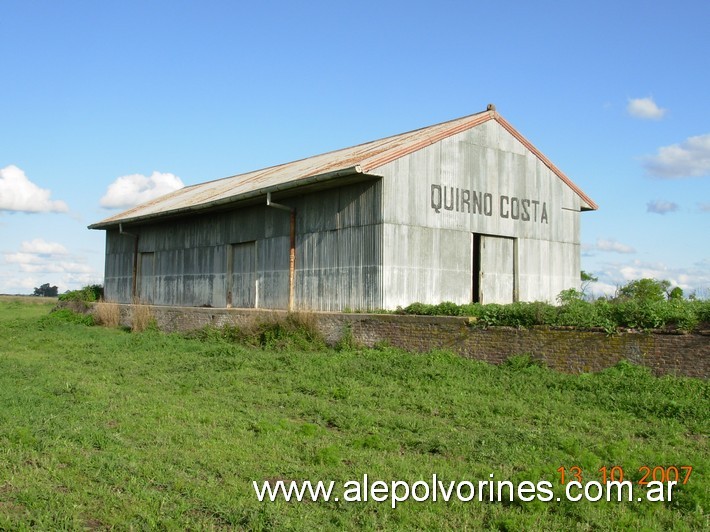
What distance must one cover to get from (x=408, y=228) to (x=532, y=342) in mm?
5355

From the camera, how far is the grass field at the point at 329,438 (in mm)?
5633

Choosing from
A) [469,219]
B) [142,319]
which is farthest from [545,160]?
[142,319]

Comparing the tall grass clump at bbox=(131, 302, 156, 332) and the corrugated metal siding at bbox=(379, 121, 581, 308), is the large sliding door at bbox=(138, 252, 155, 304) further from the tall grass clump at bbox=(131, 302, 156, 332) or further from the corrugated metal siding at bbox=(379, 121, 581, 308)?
the corrugated metal siding at bbox=(379, 121, 581, 308)

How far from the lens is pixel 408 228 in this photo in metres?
16.5

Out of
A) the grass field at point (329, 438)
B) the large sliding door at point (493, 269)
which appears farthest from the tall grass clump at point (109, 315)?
the large sliding door at point (493, 269)

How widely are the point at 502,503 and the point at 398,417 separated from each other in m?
3.10

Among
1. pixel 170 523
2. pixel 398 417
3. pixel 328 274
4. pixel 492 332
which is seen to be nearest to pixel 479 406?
pixel 398 417

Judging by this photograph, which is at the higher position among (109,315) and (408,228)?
(408,228)

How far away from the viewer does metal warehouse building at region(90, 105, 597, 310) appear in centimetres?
1641

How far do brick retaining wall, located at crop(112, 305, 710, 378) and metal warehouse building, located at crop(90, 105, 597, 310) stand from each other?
130 centimetres

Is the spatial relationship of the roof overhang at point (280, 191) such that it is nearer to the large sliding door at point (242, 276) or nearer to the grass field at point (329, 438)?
the large sliding door at point (242, 276)

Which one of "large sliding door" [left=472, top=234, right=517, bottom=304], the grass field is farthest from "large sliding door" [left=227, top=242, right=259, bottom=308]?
the grass field

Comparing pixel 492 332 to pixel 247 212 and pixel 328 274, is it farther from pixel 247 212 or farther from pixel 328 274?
pixel 247 212

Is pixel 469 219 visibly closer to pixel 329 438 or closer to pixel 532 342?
pixel 532 342
